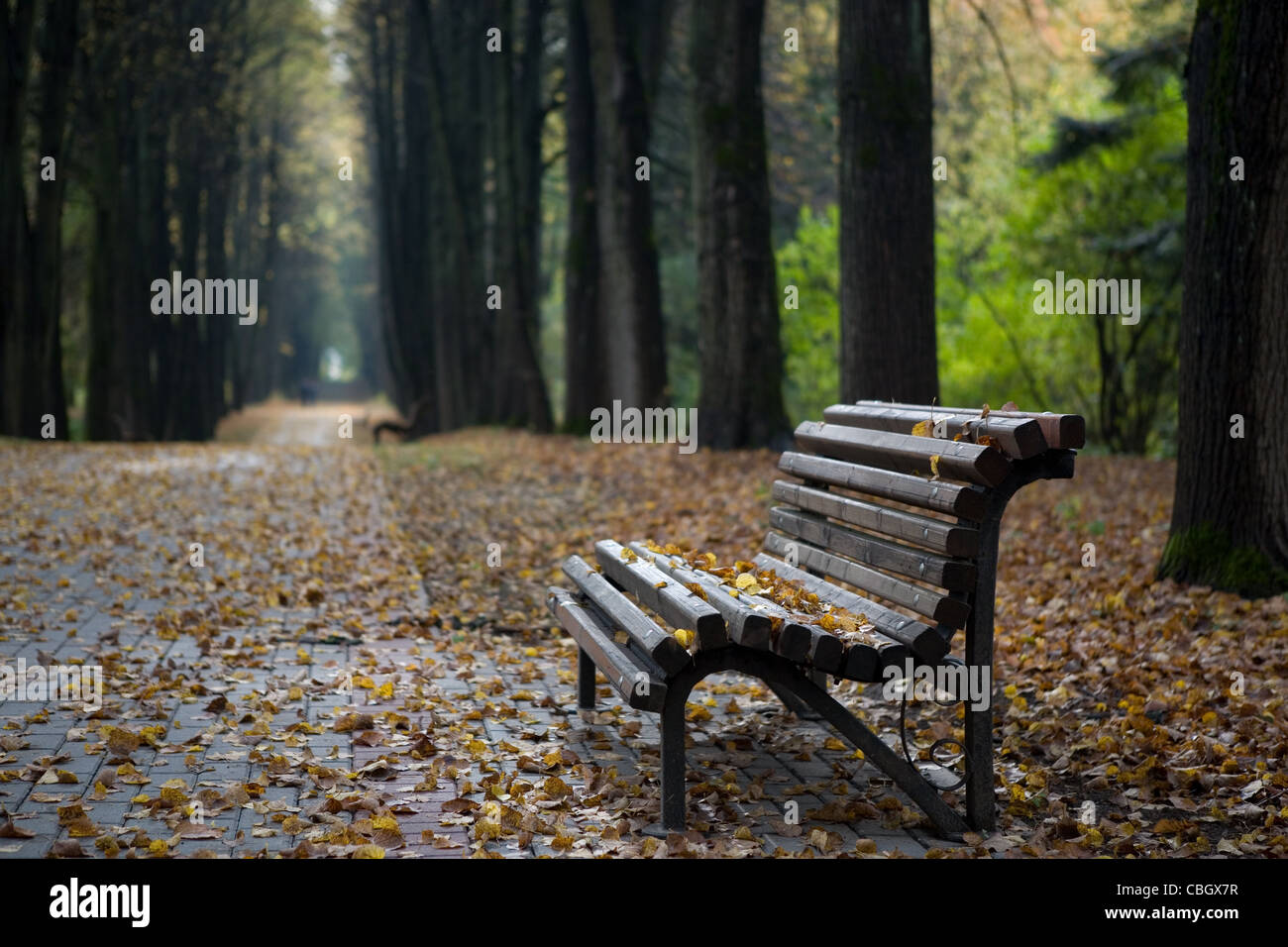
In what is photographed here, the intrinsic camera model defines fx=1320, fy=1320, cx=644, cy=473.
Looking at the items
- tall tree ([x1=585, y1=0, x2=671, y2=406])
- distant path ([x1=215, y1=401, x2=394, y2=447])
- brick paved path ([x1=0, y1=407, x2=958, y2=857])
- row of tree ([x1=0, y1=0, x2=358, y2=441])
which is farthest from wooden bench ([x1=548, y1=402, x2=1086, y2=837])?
distant path ([x1=215, y1=401, x2=394, y2=447])

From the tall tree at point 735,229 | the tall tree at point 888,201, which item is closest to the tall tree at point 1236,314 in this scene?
the tall tree at point 888,201

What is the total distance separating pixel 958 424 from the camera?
4613mm

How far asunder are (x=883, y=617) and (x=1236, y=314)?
11.9 ft

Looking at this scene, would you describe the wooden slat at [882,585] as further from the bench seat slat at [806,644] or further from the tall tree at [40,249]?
the tall tree at [40,249]

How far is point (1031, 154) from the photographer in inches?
707

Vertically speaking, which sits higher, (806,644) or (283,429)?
(283,429)

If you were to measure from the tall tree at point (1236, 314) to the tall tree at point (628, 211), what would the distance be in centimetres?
1119

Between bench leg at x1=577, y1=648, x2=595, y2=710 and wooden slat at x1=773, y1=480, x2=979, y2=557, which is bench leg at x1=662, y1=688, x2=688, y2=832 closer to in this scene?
wooden slat at x1=773, y1=480, x2=979, y2=557

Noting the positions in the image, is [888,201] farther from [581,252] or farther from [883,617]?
[581,252]

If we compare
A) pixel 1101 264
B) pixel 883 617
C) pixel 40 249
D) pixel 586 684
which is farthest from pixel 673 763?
pixel 40 249

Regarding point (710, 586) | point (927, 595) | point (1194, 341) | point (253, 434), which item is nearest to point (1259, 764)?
point (927, 595)

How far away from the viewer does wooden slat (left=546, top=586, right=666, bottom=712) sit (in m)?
4.33
